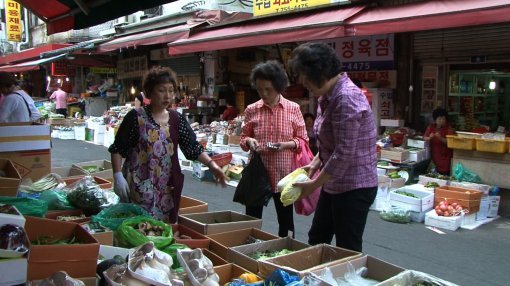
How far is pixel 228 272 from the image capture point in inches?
114

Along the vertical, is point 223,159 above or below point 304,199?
below

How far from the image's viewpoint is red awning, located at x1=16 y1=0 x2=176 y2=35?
14.6ft

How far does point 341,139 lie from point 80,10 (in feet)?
10.5

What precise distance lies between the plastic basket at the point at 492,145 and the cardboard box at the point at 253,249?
4.88 meters

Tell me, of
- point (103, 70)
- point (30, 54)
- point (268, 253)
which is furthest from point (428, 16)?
point (30, 54)

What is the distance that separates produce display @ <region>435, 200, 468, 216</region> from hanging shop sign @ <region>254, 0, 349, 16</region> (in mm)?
4219

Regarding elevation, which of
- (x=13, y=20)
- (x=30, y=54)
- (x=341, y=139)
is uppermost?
(x=13, y=20)

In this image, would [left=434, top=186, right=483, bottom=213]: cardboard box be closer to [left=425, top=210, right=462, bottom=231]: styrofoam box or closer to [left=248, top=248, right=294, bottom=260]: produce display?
[left=425, top=210, right=462, bottom=231]: styrofoam box

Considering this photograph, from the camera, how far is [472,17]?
6.12 m

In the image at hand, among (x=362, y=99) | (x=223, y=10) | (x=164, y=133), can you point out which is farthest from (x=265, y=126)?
(x=223, y=10)

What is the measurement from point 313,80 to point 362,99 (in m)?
0.33

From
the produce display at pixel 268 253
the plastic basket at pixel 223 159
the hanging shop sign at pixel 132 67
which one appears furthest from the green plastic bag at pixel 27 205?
the hanging shop sign at pixel 132 67

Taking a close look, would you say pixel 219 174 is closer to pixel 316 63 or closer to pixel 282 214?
pixel 282 214

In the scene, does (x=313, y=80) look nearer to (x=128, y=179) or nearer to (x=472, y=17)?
(x=128, y=179)
